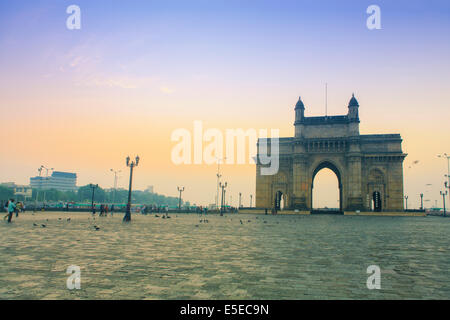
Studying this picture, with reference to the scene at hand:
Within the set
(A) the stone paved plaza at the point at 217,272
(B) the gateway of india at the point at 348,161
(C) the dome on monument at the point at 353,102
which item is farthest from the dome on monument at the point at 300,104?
(A) the stone paved plaza at the point at 217,272

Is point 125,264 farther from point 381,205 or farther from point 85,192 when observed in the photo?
point 85,192

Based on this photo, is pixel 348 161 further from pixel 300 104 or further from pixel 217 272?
pixel 217 272

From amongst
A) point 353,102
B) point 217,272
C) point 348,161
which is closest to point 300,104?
point 353,102

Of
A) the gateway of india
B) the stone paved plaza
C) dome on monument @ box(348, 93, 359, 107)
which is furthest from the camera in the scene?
dome on monument @ box(348, 93, 359, 107)

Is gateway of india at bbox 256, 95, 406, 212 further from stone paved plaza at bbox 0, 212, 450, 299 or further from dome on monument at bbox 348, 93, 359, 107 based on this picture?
stone paved plaza at bbox 0, 212, 450, 299

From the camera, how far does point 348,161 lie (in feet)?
184

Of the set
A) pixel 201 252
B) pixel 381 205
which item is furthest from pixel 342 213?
pixel 201 252

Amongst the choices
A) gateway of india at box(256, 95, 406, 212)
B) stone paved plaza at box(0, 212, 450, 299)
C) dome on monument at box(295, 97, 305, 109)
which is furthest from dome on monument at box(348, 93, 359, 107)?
stone paved plaza at box(0, 212, 450, 299)

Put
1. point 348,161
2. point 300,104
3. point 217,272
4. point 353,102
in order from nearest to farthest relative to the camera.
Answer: point 217,272
point 348,161
point 353,102
point 300,104

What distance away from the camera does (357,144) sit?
55.7m

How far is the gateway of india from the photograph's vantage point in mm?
55375

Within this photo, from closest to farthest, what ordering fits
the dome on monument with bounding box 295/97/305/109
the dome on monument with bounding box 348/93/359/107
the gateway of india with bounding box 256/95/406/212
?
the gateway of india with bounding box 256/95/406/212
the dome on monument with bounding box 348/93/359/107
the dome on monument with bounding box 295/97/305/109

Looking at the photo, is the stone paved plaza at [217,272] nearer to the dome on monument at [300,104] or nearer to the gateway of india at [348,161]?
the gateway of india at [348,161]
